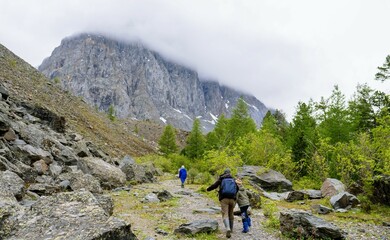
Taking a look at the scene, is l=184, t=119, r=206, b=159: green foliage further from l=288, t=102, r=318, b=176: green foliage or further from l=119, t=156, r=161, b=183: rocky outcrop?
l=119, t=156, r=161, b=183: rocky outcrop

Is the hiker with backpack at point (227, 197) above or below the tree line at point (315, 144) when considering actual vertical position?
below

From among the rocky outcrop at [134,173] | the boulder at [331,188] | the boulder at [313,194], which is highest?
the boulder at [331,188]

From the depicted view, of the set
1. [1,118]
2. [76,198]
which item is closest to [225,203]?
[76,198]

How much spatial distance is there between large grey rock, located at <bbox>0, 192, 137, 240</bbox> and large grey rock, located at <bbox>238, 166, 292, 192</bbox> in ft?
78.0

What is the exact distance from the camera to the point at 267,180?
31781mm

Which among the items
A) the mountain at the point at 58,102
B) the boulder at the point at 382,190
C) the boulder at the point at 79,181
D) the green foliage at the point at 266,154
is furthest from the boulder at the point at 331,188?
the mountain at the point at 58,102

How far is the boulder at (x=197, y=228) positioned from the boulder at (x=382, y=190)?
41.0 feet

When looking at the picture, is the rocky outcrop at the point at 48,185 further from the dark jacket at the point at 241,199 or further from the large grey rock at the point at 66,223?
the dark jacket at the point at 241,199

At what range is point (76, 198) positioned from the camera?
370 inches

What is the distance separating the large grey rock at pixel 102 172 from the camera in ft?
85.7

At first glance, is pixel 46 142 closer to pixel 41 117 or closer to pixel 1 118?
pixel 1 118

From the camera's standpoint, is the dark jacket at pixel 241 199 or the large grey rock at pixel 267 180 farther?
the large grey rock at pixel 267 180

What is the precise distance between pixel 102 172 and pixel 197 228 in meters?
16.1

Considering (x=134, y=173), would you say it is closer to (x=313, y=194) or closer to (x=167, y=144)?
(x=313, y=194)
